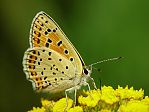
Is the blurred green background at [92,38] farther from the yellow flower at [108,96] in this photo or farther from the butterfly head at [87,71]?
Answer: the yellow flower at [108,96]

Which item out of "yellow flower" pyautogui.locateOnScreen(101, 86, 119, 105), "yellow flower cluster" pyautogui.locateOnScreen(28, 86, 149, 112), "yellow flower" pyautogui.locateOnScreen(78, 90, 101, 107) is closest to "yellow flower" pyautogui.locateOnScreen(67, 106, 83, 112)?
"yellow flower cluster" pyautogui.locateOnScreen(28, 86, 149, 112)

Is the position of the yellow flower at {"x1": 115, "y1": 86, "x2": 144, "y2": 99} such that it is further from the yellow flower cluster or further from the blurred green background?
the blurred green background

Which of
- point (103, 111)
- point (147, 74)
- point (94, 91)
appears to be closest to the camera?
point (103, 111)

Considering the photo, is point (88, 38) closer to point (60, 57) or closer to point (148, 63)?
point (148, 63)

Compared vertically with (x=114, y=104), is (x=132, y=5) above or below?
above

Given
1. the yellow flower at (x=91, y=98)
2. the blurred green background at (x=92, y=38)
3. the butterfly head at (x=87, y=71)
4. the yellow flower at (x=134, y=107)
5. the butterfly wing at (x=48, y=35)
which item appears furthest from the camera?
the blurred green background at (x=92, y=38)

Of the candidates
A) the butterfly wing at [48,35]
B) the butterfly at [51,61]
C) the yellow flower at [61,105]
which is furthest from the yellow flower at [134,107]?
the butterfly wing at [48,35]

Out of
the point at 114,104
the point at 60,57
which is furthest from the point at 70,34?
the point at 114,104
